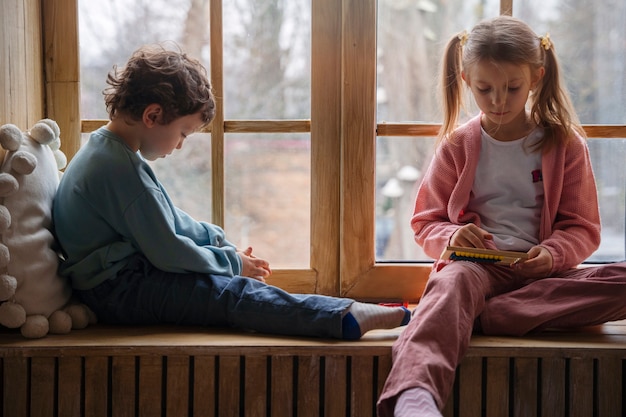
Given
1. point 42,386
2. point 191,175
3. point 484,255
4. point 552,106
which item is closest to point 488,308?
point 484,255

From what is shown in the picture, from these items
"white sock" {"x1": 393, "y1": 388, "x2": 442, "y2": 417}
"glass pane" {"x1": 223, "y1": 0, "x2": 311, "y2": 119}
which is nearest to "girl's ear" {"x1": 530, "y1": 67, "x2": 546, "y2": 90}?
"glass pane" {"x1": 223, "y1": 0, "x2": 311, "y2": 119}

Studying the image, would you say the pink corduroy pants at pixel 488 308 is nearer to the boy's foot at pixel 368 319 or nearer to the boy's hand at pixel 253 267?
the boy's foot at pixel 368 319

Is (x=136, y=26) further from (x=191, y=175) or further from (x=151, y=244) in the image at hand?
(x=151, y=244)

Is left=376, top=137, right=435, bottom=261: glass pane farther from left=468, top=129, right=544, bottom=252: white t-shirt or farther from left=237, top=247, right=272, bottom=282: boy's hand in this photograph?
left=237, top=247, right=272, bottom=282: boy's hand

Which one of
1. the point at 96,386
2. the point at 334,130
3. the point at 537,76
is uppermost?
the point at 537,76

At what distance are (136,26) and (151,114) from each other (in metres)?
0.33

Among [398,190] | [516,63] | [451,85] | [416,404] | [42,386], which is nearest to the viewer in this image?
[416,404]

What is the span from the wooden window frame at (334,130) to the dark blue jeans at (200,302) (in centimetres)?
27

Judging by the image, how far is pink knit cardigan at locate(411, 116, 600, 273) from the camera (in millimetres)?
1636

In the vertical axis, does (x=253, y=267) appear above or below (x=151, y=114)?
below

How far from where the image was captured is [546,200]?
166 centimetres

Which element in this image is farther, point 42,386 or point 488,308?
point 488,308

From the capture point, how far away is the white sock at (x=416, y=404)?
4.03ft

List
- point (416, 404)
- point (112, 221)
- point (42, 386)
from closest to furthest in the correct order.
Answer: point (416, 404) → point (42, 386) → point (112, 221)
